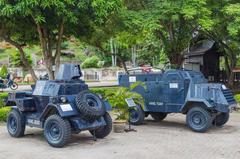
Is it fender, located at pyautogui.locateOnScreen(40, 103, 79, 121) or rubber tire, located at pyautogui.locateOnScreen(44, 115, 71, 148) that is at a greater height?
fender, located at pyautogui.locateOnScreen(40, 103, 79, 121)

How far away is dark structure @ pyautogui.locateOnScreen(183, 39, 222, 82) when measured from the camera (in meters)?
25.0

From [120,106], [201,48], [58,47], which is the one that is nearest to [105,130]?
[120,106]

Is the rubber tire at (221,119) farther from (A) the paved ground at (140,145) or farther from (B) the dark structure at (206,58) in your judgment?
(B) the dark structure at (206,58)

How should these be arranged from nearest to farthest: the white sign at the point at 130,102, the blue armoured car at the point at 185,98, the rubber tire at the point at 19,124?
1. the rubber tire at the point at 19,124
2. the blue armoured car at the point at 185,98
3. the white sign at the point at 130,102

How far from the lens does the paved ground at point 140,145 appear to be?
8844 millimetres

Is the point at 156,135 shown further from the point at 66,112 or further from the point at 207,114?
the point at 66,112

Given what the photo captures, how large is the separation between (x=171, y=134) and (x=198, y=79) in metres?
2.13

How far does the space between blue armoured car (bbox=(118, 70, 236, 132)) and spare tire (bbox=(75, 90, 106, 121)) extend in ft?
9.75

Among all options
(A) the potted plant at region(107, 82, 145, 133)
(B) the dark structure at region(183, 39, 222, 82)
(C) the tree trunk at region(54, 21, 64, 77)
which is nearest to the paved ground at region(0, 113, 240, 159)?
(A) the potted plant at region(107, 82, 145, 133)

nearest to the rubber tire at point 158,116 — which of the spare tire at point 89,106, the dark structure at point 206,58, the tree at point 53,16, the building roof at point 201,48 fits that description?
the tree at point 53,16

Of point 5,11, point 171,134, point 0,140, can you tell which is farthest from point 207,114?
point 5,11

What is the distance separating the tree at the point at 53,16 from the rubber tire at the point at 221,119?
5450 mm

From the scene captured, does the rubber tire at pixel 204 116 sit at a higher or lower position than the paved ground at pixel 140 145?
higher

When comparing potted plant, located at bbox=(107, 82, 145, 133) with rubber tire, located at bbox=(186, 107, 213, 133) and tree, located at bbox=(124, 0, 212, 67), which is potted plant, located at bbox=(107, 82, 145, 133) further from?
tree, located at bbox=(124, 0, 212, 67)
